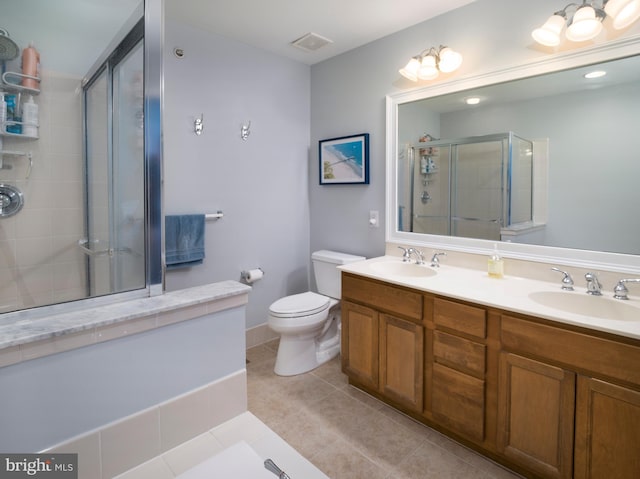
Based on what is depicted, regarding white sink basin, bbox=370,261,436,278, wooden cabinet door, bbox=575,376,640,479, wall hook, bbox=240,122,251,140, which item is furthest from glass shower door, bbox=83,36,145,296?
wooden cabinet door, bbox=575,376,640,479

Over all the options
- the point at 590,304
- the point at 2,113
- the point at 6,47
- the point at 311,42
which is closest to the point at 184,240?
the point at 2,113

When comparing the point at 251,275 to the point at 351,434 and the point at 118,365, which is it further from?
the point at 118,365

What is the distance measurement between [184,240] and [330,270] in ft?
3.65

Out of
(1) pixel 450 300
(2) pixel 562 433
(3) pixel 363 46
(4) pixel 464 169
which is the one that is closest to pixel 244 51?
(3) pixel 363 46

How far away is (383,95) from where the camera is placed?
8.68 ft

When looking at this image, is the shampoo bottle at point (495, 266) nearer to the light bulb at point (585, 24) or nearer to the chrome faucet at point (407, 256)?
the chrome faucet at point (407, 256)

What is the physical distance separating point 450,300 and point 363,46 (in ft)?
6.77

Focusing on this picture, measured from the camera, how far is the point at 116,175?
6.16 feet

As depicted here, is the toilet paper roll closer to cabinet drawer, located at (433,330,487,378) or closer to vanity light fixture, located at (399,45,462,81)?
cabinet drawer, located at (433,330,487,378)

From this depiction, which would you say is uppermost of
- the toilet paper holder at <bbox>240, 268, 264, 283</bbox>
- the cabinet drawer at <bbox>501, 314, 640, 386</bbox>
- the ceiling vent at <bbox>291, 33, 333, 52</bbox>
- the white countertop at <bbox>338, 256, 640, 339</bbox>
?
the ceiling vent at <bbox>291, 33, 333, 52</bbox>

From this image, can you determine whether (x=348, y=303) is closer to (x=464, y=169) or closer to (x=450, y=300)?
(x=450, y=300)

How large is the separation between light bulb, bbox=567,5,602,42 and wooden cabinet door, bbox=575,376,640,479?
60.9 inches

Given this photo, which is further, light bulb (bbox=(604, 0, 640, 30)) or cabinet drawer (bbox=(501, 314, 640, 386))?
light bulb (bbox=(604, 0, 640, 30))

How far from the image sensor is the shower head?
175cm
